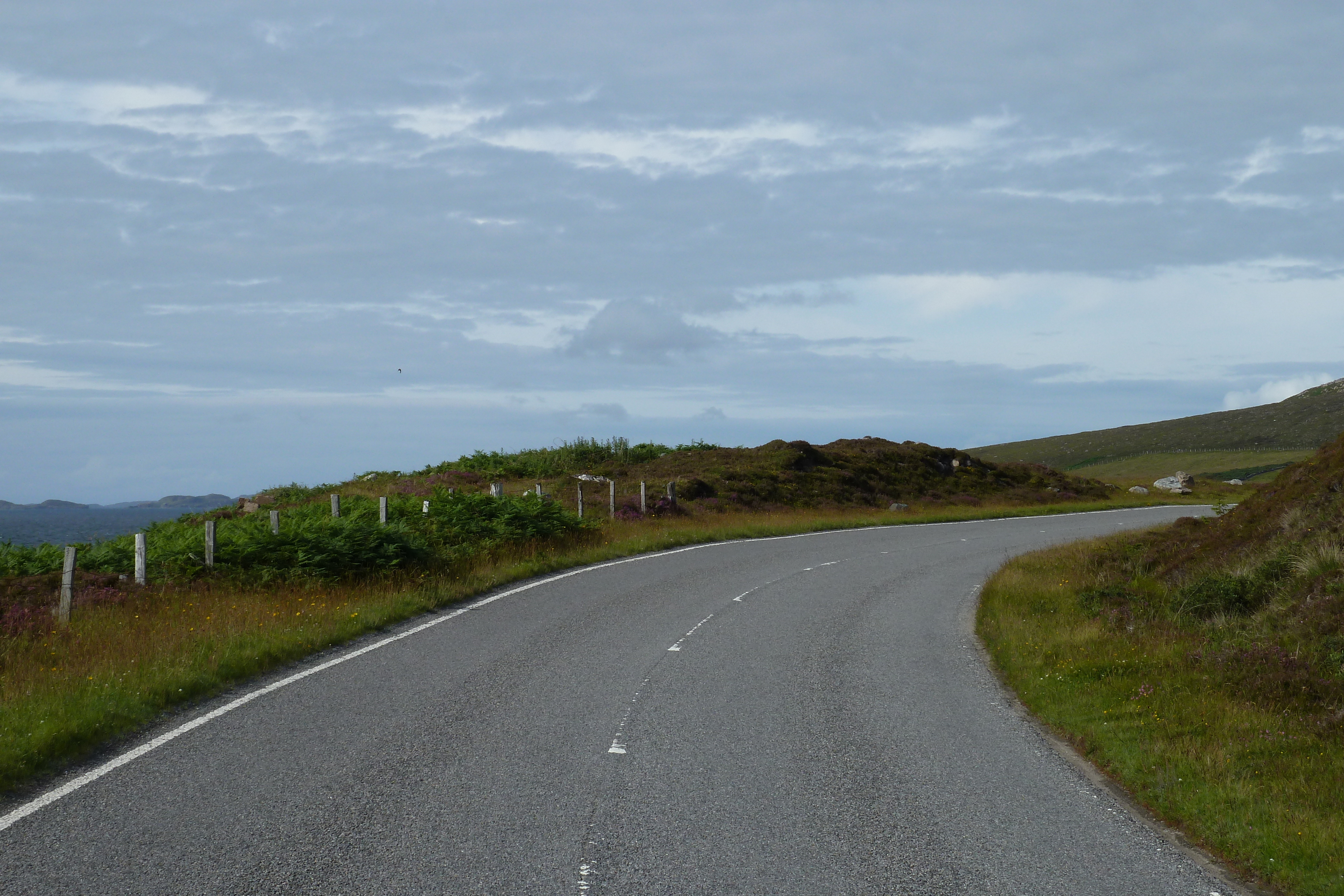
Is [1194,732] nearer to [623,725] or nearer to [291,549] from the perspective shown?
[623,725]

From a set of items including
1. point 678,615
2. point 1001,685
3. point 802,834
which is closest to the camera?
point 802,834

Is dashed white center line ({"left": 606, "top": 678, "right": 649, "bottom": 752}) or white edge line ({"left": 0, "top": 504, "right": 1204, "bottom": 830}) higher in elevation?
white edge line ({"left": 0, "top": 504, "right": 1204, "bottom": 830})

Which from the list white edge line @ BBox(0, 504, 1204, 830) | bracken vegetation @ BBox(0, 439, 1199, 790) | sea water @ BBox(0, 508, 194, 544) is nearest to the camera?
white edge line @ BBox(0, 504, 1204, 830)

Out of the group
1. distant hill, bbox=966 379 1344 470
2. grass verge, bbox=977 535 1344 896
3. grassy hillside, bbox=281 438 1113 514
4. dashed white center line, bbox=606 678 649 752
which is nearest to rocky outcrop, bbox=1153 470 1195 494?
grassy hillside, bbox=281 438 1113 514

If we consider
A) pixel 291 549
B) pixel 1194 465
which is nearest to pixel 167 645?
pixel 291 549

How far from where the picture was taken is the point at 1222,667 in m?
10.2

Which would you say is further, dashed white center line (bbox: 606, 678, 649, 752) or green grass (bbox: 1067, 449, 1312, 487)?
green grass (bbox: 1067, 449, 1312, 487)

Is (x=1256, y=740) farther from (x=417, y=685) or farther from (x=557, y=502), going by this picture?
(x=557, y=502)

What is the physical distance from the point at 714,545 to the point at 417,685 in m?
16.8

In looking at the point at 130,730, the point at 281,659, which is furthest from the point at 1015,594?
the point at 130,730

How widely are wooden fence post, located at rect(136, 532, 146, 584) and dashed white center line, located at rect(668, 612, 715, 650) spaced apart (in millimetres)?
7671

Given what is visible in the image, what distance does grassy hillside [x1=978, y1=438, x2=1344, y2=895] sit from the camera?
6.48m

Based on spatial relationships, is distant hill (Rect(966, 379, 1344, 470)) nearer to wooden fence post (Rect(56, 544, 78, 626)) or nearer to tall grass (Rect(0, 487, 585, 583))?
tall grass (Rect(0, 487, 585, 583))

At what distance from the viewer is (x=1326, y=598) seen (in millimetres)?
11367
